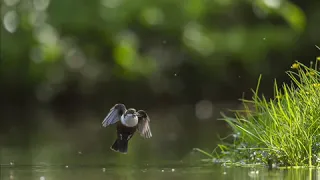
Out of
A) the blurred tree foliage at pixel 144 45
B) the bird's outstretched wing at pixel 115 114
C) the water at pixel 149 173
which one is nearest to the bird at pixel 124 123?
the bird's outstretched wing at pixel 115 114

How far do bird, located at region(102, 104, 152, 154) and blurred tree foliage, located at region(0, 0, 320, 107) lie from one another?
6.83m

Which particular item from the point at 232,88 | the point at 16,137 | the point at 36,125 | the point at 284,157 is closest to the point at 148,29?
the point at 232,88

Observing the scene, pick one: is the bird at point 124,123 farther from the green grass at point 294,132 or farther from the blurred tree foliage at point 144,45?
the blurred tree foliage at point 144,45

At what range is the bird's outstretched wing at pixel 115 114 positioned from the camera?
231 inches

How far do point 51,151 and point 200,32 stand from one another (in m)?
6.85

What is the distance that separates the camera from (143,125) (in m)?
6.02

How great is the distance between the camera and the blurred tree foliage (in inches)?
536

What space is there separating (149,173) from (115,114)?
425mm

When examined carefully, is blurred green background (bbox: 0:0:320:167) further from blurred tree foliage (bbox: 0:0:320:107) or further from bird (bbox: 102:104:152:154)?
bird (bbox: 102:104:152:154)

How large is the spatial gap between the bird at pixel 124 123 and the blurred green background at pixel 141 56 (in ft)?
18.4

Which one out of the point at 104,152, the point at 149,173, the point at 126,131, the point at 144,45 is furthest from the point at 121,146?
the point at 144,45

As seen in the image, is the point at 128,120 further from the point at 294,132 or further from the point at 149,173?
the point at 294,132

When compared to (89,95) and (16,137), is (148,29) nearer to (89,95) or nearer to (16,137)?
(89,95)

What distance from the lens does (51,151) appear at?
8.37 m
